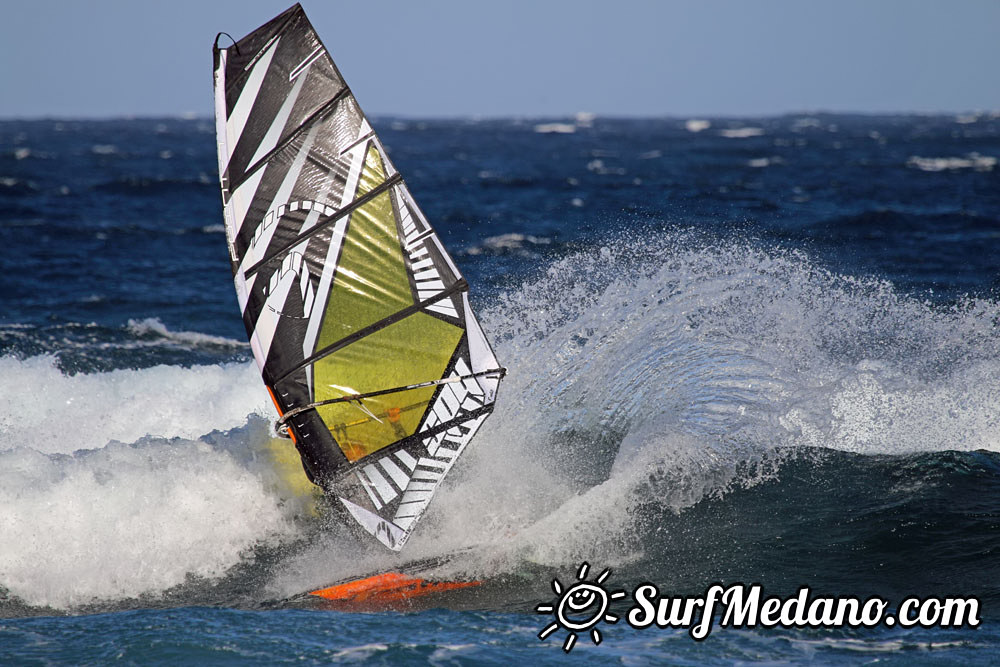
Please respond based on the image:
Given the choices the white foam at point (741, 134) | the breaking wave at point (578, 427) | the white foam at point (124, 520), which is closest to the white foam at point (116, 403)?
the breaking wave at point (578, 427)

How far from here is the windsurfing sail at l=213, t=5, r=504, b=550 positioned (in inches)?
204

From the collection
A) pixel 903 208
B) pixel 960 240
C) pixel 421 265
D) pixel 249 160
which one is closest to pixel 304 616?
pixel 421 265

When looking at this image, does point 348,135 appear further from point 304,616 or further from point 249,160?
point 304,616

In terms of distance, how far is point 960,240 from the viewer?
14398mm

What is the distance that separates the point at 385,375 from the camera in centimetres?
525

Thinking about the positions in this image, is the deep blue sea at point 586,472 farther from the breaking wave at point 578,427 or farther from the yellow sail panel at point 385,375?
the yellow sail panel at point 385,375

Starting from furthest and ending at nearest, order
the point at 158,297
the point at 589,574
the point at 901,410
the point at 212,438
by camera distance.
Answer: the point at 158,297, the point at 901,410, the point at 212,438, the point at 589,574

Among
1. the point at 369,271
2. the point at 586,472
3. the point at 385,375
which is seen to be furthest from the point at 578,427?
the point at 369,271

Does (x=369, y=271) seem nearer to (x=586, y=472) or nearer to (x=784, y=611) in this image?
(x=586, y=472)

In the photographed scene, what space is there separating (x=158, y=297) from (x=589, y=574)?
970cm

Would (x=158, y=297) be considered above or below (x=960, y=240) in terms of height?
below

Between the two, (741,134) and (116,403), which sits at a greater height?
(741,134)

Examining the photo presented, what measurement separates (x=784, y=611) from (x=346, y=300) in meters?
2.81

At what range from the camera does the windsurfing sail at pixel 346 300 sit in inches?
204
